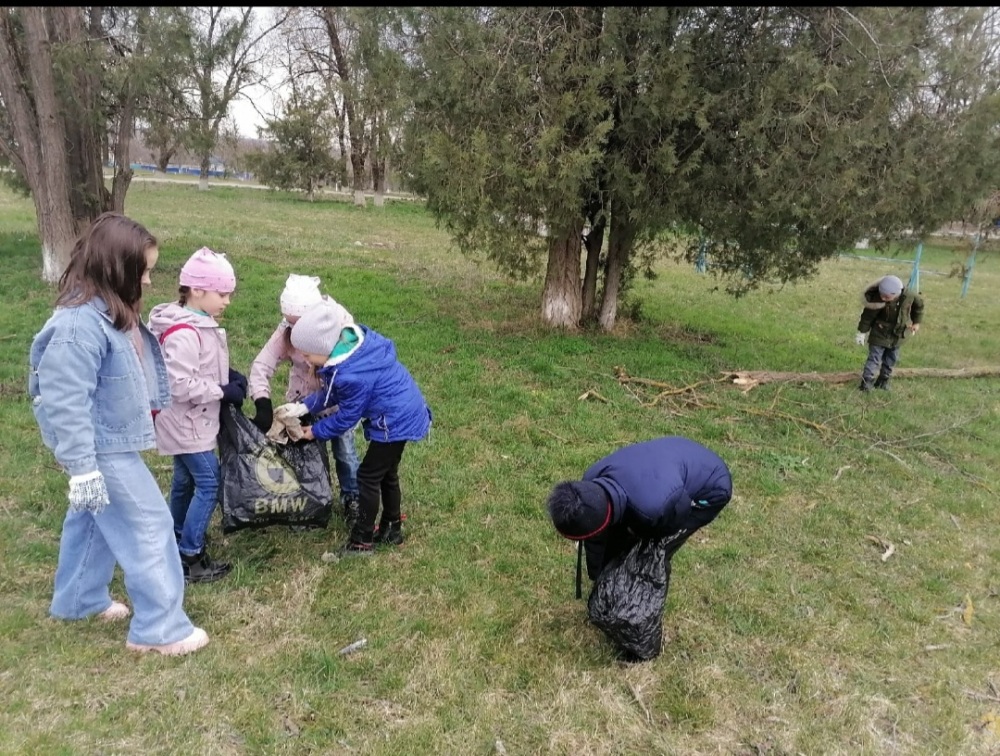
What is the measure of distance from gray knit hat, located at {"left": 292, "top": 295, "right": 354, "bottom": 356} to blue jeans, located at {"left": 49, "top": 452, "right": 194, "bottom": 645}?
0.87m

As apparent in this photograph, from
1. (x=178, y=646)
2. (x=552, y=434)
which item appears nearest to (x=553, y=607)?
(x=178, y=646)

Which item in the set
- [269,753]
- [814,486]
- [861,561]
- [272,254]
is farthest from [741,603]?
[272,254]

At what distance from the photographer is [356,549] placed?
387 centimetres

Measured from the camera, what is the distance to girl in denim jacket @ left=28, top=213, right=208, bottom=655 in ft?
8.09

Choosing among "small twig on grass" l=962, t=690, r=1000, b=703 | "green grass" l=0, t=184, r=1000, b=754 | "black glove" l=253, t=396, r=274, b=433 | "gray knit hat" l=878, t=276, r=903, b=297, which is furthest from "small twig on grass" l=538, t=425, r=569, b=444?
"gray knit hat" l=878, t=276, r=903, b=297

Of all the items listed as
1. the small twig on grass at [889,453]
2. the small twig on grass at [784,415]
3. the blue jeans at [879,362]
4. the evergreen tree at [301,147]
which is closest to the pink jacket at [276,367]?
the small twig on grass at [784,415]

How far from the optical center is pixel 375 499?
3.78m

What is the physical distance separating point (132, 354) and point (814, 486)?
4532mm

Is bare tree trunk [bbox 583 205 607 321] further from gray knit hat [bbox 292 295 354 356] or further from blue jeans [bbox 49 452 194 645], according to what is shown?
blue jeans [bbox 49 452 194 645]

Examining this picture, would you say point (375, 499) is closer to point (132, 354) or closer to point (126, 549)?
point (126, 549)

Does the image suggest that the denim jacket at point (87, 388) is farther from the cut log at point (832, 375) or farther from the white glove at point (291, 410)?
the cut log at point (832, 375)

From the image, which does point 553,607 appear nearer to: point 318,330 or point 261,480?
point 261,480

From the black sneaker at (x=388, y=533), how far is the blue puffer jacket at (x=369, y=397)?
622 mm

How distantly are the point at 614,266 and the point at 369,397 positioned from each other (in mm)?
6044
